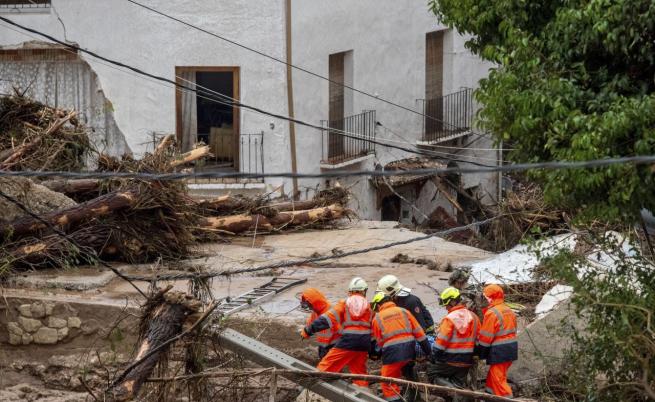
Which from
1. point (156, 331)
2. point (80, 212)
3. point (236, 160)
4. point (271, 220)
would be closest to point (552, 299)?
point (156, 331)

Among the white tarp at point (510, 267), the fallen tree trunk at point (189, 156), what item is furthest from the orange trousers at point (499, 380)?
the fallen tree trunk at point (189, 156)

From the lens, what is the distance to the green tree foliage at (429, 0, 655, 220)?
373 inches

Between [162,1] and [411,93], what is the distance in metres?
7.27

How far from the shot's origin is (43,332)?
45.9 ft

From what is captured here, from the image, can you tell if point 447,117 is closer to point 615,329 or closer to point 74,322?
point 74,322

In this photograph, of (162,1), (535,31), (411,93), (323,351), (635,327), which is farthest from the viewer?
(411,93)

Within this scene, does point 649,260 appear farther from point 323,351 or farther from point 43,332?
point 43,332

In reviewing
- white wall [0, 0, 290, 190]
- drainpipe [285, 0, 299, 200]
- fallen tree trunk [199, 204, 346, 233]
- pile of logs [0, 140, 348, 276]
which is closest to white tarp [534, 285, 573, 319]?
pile of logs [0, 140, 348, 276]

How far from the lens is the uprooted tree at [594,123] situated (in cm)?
952

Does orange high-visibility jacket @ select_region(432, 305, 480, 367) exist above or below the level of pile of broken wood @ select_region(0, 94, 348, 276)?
below

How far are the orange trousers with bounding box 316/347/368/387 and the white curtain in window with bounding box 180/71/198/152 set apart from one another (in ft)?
42.5

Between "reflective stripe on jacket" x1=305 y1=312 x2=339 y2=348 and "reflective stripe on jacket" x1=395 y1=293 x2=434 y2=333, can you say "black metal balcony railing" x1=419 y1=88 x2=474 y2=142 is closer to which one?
"reflective stripe on jacket" x1=395 y1=293 x2=434 y2=333

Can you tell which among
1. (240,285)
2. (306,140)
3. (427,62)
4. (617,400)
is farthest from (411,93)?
(617,400)

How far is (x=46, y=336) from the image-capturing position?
14.0 m
